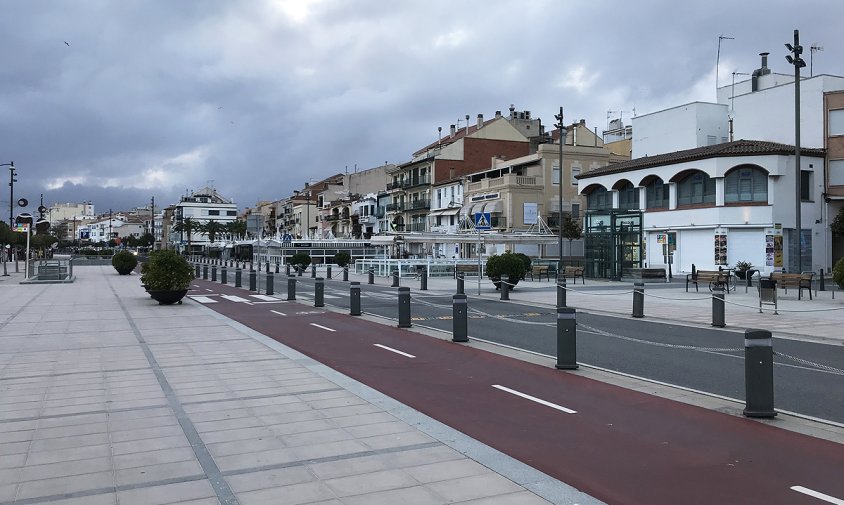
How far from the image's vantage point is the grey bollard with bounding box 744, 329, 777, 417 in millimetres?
7348

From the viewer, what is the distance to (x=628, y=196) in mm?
50281

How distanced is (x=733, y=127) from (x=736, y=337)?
4112 cm

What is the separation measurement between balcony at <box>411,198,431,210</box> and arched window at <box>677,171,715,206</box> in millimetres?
31816

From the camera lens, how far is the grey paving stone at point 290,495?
15.8 feet

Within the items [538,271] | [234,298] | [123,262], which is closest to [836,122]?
[538,271]

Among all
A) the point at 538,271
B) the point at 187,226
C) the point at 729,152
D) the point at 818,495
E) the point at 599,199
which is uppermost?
the point at 729,152

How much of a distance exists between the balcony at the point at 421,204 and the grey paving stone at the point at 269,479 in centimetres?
6718

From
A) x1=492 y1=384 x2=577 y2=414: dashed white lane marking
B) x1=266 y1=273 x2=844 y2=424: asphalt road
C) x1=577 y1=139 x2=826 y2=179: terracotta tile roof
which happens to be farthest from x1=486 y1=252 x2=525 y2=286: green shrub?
x1=577 y1=139 x2=826 y2=179: terracotta tile roof

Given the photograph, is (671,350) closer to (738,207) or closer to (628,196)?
(738,207)

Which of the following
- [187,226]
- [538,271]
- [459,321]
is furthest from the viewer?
[187,226]

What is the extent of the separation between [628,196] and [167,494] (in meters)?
48.8

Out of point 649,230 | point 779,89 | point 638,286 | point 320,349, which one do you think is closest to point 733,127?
point 779,89

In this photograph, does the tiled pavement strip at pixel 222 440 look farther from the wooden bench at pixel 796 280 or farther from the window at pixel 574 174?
the window at pixel 574 174

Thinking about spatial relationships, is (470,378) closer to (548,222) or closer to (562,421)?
(562,421)
